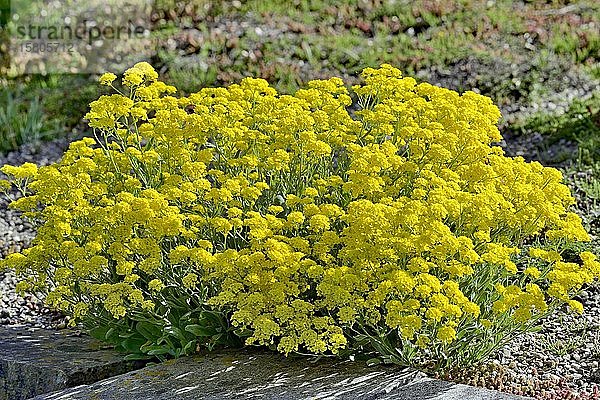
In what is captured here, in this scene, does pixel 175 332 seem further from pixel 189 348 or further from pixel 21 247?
pixel 21 247

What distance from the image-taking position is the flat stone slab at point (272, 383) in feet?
10.4

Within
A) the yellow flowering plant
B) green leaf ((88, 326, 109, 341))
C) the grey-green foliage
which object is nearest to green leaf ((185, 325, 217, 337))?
the yellow flowering plant

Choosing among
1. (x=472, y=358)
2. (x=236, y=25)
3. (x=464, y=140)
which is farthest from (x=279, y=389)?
(x=236, y=25)

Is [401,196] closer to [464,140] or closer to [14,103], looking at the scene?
[464,140]

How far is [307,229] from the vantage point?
3.40m

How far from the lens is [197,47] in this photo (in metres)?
7.79

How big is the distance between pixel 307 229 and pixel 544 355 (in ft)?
3.71

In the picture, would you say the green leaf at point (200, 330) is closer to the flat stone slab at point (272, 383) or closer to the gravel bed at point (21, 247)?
the flat stone slab at point (272, 383)

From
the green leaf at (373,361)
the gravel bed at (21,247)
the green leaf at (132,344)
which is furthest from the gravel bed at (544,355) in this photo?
the green leaf at (132,344)

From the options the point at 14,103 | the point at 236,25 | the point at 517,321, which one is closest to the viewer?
the point at 517,321

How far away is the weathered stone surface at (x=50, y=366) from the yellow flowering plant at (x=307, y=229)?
10 cm

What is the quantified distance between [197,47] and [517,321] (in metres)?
Answer: 5.20

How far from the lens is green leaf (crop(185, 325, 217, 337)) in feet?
11.2

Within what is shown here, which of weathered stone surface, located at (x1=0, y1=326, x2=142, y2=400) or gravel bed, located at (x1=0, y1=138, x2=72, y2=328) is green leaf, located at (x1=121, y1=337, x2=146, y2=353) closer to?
weathered stone surface, located at (x1=0, y1=326, x2=142, y2=400)
